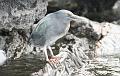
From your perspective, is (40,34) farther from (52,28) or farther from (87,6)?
(87,6)

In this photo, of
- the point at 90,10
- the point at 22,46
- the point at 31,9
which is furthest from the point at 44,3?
the point at 90,10

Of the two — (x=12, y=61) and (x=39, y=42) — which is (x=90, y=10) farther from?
(x=39, y=42)

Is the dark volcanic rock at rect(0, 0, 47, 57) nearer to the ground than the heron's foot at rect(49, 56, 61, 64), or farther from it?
farther from it

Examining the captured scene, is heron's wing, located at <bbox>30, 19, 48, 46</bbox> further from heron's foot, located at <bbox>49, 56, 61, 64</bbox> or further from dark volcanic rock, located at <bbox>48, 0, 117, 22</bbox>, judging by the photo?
dark volcanic rock, located at <bbox>48, 0, 117, 22</bbox>

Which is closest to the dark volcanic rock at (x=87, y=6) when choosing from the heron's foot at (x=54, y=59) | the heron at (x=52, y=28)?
the heron's foot at (x=54, y=59)

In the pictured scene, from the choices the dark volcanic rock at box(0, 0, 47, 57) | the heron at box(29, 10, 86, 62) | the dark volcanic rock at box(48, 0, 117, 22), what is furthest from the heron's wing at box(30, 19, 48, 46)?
the dark volcanic rock at box(48, 0, 117, 22)

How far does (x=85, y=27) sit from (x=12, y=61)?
2.56m

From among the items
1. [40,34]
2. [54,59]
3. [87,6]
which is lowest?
[54,59]

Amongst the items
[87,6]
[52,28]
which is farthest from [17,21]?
[87,6]

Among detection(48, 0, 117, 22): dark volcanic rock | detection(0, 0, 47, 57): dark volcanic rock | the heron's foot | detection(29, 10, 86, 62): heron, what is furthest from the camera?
detection(48, 0, 117, 22): dark volcanic rock

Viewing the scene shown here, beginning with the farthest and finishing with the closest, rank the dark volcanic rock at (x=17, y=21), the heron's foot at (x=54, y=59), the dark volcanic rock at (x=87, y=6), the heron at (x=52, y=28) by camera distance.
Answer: the dark volcanic rock at (x=87, y=6) < the dark volcanic rock at (x=17, y=21) < the heron's foot at (x=54, y=59) < the heron at (x=52, y=28)

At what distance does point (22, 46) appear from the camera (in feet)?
29.0

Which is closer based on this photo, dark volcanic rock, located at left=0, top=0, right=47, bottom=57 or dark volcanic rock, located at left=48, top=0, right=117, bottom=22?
dark volcanic rock, located at left=0, top=0, right=47, bottom=57

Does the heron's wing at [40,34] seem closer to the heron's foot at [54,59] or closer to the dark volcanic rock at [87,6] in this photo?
the heron's foot at [54,59]
